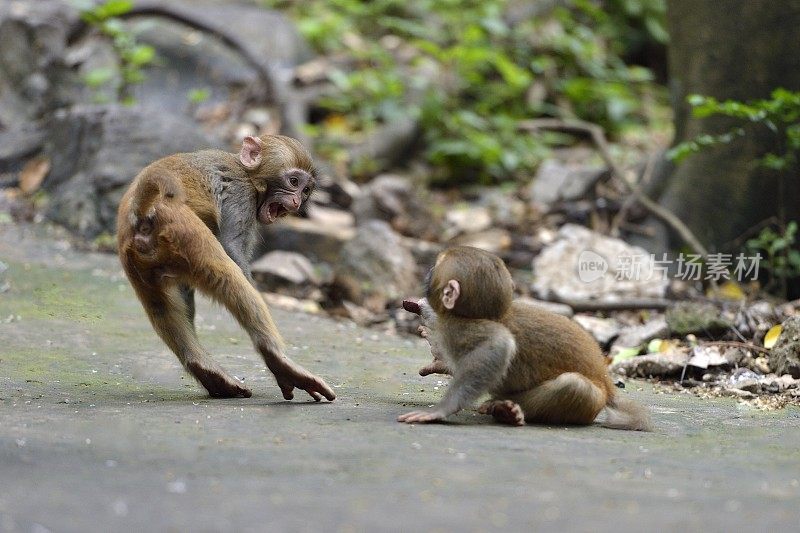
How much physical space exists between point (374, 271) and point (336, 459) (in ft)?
20.3

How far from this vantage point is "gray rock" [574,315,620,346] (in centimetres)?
831

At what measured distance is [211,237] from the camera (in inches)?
214

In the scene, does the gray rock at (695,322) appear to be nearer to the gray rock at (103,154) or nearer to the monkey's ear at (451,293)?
the monkey's ear at (451,293)

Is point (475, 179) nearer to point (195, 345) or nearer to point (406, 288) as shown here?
point (406, 288)

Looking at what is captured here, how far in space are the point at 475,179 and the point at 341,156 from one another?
202 centimetres

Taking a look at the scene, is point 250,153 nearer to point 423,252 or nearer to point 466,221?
point 423,252

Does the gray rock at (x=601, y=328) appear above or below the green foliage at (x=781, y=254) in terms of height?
below

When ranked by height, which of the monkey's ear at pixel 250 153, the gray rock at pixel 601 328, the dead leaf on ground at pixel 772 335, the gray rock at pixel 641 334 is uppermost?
the monkey's ear at pixel 250 153

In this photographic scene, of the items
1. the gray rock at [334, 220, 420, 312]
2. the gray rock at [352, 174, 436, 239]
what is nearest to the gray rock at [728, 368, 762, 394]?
the gray rock at [334, 220, 420, 312]

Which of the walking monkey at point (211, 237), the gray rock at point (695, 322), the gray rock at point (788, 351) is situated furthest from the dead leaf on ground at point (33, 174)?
the gray rock at point (788, 351)

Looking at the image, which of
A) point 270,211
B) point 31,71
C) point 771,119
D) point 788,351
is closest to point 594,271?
point 771,119

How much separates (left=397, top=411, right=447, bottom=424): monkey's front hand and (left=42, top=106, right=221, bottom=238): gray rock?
248 inches

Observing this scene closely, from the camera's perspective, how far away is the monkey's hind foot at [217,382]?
5.66 m

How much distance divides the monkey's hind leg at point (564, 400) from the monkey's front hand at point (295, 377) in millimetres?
1021
